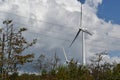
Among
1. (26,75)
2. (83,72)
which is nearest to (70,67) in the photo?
(83,72)

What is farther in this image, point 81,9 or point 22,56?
point 81,9

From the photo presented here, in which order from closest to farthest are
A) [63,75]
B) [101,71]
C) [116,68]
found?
1. [63,75]
2. [116,68]
3. [101,71]

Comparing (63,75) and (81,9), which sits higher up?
(81,9)

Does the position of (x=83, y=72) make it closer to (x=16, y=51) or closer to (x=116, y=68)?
(x=116, y=68)

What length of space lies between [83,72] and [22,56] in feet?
47.4

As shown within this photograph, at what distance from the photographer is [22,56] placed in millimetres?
62969

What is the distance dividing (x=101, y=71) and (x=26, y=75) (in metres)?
17.9

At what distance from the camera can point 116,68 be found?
8019 centimetres

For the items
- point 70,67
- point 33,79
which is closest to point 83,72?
point 70,67

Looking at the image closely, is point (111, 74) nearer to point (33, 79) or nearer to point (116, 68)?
point (116, 68)

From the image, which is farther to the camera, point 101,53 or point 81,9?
point 101,53

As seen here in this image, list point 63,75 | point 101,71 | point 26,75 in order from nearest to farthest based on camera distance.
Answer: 1. point 63,75
2. point 26,75
3. point 101,71

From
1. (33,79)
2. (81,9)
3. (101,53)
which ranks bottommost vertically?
(33,79)

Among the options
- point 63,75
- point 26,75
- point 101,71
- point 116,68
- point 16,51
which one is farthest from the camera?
point 101,71
